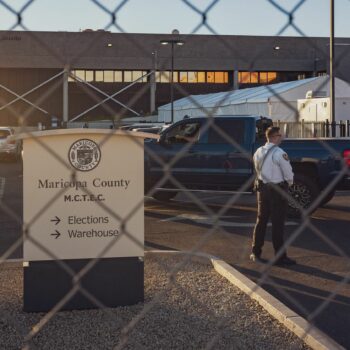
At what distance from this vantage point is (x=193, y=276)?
25.3ft

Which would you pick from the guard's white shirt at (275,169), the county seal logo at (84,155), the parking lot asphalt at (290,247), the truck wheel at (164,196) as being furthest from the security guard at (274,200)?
the truck wheel at (164,196)

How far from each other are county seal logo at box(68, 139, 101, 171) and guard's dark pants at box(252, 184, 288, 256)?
3.06m

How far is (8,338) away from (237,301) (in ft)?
7.46

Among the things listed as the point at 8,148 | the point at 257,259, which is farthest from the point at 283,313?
the point at 8,148

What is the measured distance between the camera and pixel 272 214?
343 inches

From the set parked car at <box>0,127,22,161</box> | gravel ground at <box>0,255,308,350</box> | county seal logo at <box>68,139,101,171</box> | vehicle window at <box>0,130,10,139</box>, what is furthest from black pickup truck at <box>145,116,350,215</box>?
vehicle window at <box>0,130,10,139</box>

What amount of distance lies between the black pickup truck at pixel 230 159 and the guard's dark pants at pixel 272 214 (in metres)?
3.87

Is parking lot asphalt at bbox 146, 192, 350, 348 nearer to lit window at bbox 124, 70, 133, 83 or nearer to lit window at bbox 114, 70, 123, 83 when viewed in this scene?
lit window at bbox 114, 70, 123, 83

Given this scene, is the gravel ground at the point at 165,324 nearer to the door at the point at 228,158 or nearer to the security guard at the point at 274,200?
the security guard at the point at 274,200

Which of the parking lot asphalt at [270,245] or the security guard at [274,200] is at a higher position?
the security guard at [274,200]

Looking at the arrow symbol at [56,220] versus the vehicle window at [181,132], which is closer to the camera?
the arrow symbol at [56,220]

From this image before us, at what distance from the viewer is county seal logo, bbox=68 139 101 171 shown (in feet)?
19.1

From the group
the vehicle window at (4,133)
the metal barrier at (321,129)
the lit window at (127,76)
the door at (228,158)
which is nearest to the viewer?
the door at (228,158)

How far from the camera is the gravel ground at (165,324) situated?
5449 millimetres
